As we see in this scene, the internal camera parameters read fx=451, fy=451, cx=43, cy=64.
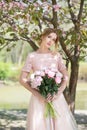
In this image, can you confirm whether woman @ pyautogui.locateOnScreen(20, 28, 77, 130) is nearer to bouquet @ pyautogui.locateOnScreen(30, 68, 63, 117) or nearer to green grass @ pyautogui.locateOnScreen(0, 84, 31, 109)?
bouquet @ pyautogui.locateOnScreen(30, 68, 63, 117)

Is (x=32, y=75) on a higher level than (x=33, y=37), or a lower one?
lower

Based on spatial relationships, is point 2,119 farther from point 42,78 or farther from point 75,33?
point 42,78

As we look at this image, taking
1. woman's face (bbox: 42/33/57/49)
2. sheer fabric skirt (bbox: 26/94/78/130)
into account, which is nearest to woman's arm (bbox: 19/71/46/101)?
sheer fabric skirt (bbox: 26/94/78/130)

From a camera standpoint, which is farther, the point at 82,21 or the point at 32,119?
the point at 82,21

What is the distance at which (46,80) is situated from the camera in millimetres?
5734

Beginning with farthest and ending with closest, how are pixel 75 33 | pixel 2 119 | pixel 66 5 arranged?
pixel 2 119, pixel 66 5, pixel 75 33

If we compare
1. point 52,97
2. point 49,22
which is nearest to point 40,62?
point 52,97

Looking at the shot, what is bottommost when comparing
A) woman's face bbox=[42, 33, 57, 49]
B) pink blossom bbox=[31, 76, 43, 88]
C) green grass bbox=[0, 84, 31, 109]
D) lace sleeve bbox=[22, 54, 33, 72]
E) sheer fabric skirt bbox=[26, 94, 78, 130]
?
sheer fabric skirt bbox=[26, 94, 78, 130]

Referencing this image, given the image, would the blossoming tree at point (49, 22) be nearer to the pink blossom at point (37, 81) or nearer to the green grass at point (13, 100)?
the pink blossom at point (37, 81)

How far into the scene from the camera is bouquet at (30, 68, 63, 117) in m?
5.71

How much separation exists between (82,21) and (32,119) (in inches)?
109

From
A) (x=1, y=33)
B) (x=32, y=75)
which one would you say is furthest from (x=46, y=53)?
(x=1, y=33)

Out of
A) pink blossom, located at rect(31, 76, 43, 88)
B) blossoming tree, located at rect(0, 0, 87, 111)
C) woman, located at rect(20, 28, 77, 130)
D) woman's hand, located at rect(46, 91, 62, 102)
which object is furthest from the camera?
blossoming tree, located at rect(0, 0, 87, 111)

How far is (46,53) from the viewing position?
5.98 m
